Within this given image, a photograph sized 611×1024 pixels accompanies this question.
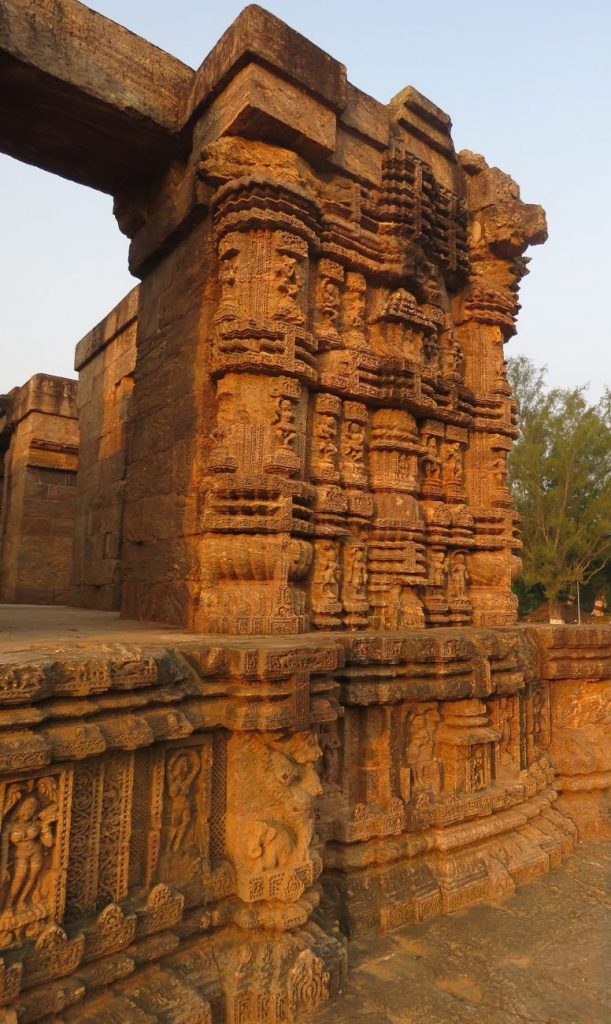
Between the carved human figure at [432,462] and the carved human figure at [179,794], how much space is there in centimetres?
358

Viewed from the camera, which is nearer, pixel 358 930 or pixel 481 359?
pixel 358 930

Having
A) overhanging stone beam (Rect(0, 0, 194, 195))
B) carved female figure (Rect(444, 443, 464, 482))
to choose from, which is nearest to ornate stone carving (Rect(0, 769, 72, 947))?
carved female figure (Rect(444, 443, 464, 482))

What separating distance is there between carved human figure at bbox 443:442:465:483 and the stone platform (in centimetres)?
341

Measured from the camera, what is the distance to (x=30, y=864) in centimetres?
248

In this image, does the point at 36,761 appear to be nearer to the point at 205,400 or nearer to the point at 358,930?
the point at 358,930

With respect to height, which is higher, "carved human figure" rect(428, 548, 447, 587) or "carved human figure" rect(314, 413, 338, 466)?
"carved human figure" rect(314, 413, 338, 466)

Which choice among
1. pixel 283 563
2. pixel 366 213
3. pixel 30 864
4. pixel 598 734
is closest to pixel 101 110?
pixel 366 213

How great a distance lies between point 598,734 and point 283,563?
11.7ft

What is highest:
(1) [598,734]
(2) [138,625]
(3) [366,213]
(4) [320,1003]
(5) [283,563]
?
(3) [366,213]

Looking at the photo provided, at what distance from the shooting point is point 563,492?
21406 mm

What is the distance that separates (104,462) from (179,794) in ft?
20.4

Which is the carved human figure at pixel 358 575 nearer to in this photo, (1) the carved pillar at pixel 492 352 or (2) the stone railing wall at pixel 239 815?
(2) the stone railing wall at pixel 239 815

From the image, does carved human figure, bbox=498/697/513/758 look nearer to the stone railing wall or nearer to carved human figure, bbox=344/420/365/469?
the stone railing wall

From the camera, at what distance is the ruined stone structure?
9.84 meters
